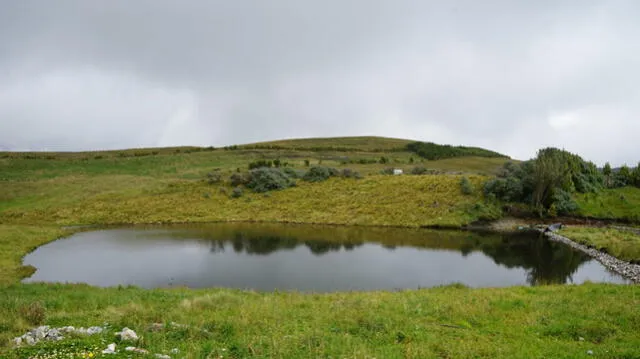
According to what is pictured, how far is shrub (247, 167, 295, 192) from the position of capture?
58.3m

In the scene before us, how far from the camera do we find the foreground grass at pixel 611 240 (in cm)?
2803

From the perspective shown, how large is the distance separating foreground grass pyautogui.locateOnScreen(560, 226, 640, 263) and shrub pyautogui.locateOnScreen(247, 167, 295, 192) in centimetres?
3699

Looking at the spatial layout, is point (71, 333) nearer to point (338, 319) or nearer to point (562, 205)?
point (338, 319)

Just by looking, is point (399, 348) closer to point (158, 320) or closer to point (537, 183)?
point (158, 320)

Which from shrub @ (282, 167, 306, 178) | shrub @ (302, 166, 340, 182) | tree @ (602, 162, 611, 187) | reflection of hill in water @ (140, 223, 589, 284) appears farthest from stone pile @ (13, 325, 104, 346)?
tree @ (602, 162, 611, 187)

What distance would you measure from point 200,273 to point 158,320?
13.3 metres

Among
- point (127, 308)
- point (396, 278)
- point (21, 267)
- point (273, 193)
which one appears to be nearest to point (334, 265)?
point (396, 278)

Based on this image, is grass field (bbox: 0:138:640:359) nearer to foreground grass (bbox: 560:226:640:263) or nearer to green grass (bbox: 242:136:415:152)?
foreground grass (bbox: 560:226:640:263)

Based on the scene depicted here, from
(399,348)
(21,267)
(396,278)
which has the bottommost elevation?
(21,267)

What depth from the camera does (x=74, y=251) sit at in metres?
31.0

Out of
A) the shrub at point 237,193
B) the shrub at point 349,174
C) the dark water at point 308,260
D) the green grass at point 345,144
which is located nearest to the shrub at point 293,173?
the shrub at point 349,174

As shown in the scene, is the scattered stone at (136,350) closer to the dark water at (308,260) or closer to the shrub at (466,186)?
the dark water at (308,260)

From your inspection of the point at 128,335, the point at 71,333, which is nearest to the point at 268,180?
the point at 71,333

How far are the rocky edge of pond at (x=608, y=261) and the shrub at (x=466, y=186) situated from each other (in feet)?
39.5
